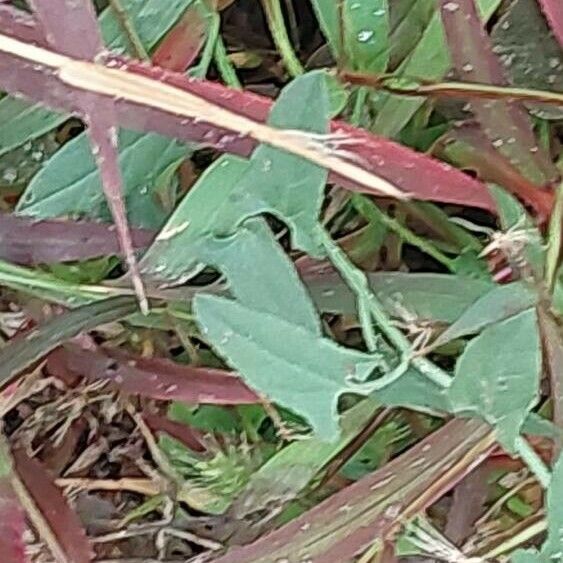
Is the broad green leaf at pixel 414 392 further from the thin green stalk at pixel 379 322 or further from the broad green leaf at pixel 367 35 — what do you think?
the broad green leaf at pixel 367 35

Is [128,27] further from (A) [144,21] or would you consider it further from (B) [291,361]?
(B) [291,361]

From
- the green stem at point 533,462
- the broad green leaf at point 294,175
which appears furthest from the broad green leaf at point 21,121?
the green stem at point 533,462

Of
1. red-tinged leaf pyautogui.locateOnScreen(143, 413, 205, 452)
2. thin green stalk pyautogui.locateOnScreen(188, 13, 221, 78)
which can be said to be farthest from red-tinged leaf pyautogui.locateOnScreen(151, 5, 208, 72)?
red-tinged leaf pyautogui.locateOnScreen(143, 413, 205, 452)

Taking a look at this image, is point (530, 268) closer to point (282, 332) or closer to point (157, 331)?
point (282, 332)

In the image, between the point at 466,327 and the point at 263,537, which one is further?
the point at 263,537

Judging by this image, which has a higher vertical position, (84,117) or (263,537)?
(84,117)

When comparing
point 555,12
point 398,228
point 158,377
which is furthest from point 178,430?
point 555,12

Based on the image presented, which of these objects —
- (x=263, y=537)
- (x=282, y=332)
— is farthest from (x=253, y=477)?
(x=282, y=332)
